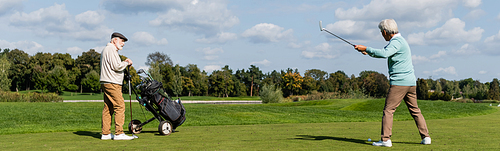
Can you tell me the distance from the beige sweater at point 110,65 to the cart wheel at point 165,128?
1242mm

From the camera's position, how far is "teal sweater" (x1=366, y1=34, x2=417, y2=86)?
5.59 meters

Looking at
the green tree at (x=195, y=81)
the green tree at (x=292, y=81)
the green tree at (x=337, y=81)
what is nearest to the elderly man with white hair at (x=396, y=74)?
the green tree at (x=292, y=81)

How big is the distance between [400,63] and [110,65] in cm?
501

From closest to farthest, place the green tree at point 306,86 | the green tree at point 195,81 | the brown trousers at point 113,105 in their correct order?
the brown trousers at point 113,105 → the green tree at point 306,86 → the green tree at point 195,81

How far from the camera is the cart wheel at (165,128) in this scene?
A: 7.18m

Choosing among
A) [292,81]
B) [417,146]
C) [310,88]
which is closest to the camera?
[417,146]

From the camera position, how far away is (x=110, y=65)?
6520mm

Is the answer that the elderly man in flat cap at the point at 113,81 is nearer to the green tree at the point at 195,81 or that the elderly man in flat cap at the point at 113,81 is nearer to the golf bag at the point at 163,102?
the golf bag at the point at 163,102

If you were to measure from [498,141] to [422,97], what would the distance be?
65.9 m

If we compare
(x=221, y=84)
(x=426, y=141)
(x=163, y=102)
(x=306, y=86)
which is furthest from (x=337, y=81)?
(x=426, y=141)

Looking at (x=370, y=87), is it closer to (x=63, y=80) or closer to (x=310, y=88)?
(x=310, y=88)

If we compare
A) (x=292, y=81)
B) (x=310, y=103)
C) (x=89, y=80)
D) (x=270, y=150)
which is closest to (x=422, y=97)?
(x=292, y=81)

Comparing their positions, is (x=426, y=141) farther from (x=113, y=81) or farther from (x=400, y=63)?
(x=113, y=81)

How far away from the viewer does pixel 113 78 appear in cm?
661
